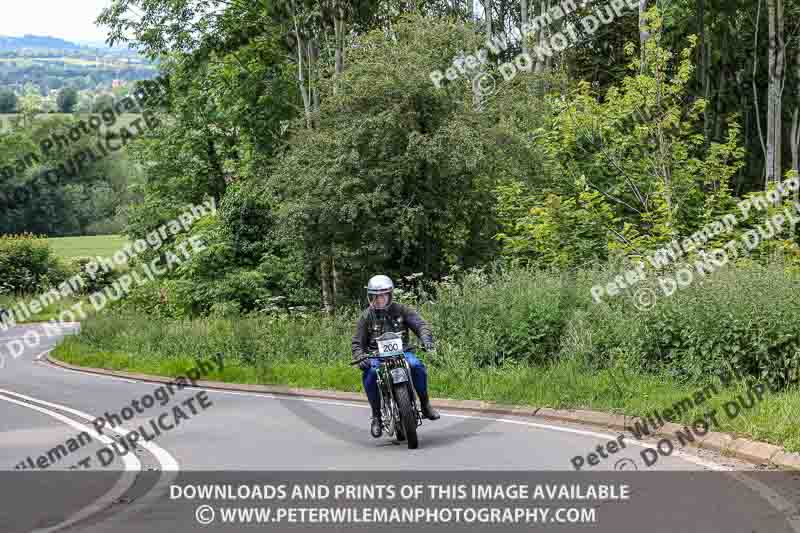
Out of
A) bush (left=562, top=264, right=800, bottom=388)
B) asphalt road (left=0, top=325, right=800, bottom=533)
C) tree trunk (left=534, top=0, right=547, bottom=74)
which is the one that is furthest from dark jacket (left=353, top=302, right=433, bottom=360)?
tree trunk (left=534, top=0, right=547, bottom=74)

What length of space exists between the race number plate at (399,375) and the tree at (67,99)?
14101 cm

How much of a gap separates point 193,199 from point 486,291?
3677 centimetres

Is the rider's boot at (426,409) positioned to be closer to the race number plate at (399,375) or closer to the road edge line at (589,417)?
the race number plate at (399,375)

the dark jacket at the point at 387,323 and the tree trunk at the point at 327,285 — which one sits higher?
the dark jacket at the point at 387,323

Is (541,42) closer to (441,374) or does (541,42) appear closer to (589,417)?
(441,374)

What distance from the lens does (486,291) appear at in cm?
2011

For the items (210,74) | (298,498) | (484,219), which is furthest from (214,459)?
(210,74)

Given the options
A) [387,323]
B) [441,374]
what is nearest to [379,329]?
[387,323]

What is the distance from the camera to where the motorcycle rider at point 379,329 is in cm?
1248

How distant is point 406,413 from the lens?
1197 cm

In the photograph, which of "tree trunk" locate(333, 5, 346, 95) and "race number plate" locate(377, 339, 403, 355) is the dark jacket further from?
"tree trunk" locate(333, 5, 346, 95)

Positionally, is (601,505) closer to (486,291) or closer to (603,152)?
(486,291)

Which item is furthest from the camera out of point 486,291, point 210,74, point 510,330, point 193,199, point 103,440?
point 193,199

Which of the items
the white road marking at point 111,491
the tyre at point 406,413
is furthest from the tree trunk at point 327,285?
the tyre at point 406,413
